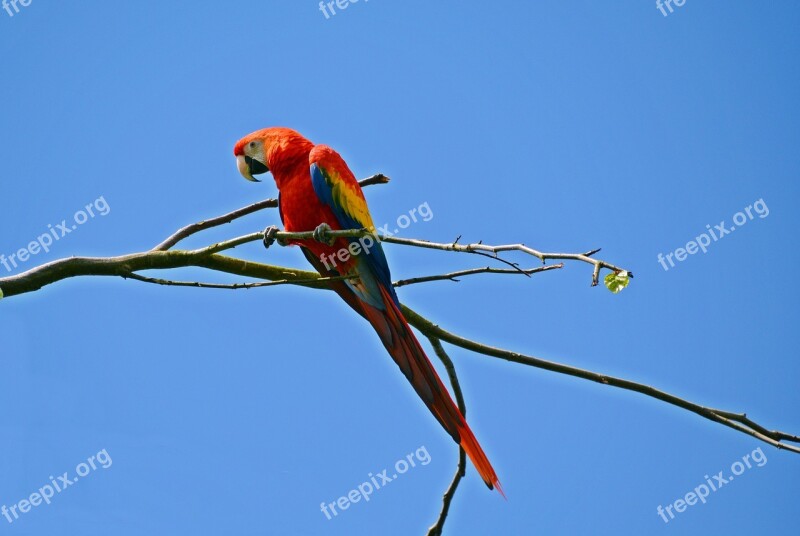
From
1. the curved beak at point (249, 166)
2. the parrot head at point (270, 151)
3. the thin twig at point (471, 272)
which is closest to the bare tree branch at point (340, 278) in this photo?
the thin twig at point (471, 272)

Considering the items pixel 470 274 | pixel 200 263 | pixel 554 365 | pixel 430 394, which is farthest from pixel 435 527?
pixel 200 263

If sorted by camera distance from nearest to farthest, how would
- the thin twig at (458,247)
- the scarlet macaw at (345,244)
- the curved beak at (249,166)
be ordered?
the thin twig at (458,247), the scarlet macaw at (345,244), the curved beak at (249,166)

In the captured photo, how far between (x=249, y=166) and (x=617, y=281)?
3.32 meters

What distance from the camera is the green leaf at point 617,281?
2518 millimetres

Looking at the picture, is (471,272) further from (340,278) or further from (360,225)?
(360,225)

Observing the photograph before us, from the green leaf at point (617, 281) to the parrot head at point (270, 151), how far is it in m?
2.44

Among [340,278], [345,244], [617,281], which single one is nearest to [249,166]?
[345,244]

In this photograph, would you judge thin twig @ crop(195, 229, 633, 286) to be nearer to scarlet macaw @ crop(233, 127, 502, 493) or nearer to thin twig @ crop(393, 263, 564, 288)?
thin twig @ crop(393, 263, 564, 288)

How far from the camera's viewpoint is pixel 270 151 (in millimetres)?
4656

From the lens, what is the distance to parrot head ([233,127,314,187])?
179 inches

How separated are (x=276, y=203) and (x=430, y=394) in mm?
1629

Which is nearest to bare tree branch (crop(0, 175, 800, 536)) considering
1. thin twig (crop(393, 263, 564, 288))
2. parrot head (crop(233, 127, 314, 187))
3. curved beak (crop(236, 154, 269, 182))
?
thin twig (crop(393, 263, 564, 288))

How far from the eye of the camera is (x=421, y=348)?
3660 mm

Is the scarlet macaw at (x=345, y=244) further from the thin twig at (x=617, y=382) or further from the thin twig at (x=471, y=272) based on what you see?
the thin twig at (x=471, y=272)
